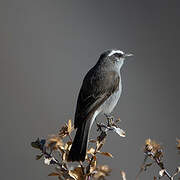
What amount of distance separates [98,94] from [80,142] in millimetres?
821

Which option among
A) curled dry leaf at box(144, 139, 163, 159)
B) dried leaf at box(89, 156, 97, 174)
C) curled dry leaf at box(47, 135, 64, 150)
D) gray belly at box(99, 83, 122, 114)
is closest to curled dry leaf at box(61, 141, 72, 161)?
curled dry leaf at box(47, 135, 64, 150)

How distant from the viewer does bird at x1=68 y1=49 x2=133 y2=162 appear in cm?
376

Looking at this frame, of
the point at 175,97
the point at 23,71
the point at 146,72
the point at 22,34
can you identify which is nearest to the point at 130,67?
the point at 146,72

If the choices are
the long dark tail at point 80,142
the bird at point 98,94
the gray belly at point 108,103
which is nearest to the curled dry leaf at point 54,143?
the long dark tail at point 80,142

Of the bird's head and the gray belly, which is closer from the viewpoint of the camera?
the gray belly

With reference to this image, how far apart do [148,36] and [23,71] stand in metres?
2.95

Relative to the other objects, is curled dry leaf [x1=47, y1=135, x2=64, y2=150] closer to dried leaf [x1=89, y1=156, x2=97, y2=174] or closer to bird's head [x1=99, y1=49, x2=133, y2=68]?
dried leaf [x1=89, y1=156, x2=97, y2=174]

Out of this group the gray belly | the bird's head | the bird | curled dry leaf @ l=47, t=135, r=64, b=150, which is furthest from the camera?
the bird's head

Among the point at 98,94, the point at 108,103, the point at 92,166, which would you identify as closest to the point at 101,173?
the point at 92,166

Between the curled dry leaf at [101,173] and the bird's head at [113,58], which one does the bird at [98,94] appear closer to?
the bird's head at [113,58]

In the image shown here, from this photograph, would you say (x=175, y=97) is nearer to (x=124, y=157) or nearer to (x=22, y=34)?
(x=124, y=157)

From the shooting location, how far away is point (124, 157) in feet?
25.4

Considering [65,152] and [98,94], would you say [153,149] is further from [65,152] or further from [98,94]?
[98,94]

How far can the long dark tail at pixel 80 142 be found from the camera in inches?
107
